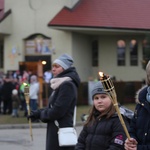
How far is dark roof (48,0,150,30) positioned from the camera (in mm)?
28891

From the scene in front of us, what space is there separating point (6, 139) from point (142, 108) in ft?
33.2

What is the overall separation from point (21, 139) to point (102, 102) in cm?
938

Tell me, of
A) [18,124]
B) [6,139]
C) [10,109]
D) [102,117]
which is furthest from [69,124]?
[10,109]

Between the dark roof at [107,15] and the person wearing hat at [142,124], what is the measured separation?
24.2 metres

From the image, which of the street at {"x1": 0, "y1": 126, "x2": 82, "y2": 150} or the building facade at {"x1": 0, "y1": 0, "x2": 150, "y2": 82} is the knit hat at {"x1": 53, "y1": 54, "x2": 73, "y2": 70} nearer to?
the street at {"x1": 0, "y1": 126, "x2": 82, "y2": 150}

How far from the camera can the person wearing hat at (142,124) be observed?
14.2ft

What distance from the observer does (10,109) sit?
2156 centimetres

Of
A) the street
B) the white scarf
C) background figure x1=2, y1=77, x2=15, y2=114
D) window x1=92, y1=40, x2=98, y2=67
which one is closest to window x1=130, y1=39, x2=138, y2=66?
window x1=92, y1=40, x2=98, y2=67

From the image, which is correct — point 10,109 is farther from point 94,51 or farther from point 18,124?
point 94,51

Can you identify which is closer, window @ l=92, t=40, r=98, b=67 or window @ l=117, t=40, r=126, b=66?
window @ l=117, t=40, r=126, b=66

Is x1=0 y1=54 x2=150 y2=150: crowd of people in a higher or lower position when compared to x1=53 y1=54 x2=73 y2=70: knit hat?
lower

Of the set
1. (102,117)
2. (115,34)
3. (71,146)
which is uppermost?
(115,34)

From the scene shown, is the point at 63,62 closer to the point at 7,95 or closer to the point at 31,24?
the point at 7,95

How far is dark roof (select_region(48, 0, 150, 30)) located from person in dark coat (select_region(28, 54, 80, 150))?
884 inches
